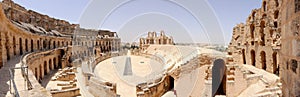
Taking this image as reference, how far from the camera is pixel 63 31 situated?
3469 cm

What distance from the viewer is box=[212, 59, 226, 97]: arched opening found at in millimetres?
13872

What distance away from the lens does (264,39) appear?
529 inches

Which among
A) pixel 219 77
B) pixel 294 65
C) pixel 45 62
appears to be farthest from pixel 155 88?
pixel 294 65

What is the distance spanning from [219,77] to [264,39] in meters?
4.48

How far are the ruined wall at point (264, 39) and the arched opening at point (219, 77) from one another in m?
2.31

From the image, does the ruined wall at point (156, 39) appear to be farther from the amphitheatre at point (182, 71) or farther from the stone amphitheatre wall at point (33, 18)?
the amphitheatre at point (182, 71)

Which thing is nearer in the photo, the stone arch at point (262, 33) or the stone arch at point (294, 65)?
the stone arch at point (294, 65)

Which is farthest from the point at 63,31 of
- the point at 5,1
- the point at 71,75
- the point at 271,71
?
the point at 271,71

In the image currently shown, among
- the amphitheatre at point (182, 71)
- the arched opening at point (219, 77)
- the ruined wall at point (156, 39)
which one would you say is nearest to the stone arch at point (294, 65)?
the amphitheatre at point (182, 71)

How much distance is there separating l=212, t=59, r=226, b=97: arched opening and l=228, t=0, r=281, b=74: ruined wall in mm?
2312

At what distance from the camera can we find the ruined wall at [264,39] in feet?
37.3

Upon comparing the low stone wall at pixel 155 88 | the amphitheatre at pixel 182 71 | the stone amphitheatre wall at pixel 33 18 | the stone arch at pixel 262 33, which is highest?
the stone amphitheatre wall at pixel 33 18

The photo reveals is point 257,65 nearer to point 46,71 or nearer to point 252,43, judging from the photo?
point 252,43

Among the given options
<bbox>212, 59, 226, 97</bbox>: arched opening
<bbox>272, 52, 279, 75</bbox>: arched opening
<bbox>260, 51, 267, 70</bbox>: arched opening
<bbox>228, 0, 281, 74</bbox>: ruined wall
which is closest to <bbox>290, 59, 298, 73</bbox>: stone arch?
<bbox>228, 0, 281, 74</bbox>: ruined wall
